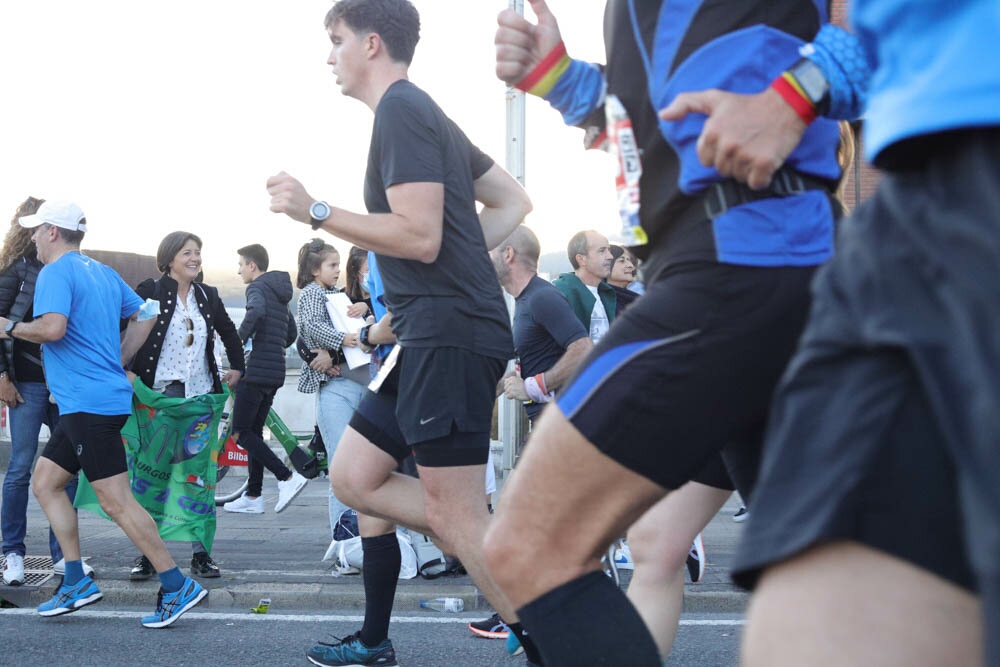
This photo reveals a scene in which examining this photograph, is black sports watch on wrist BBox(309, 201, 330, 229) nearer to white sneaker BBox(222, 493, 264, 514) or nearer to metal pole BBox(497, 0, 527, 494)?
white sneaker BBox(222, 493, 264, 514)

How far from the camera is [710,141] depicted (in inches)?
68.8

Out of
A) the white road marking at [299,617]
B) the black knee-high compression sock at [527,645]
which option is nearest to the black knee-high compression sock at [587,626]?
the black knee-high compression sock at [527,645]

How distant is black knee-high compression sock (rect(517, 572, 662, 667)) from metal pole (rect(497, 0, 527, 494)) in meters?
9.54

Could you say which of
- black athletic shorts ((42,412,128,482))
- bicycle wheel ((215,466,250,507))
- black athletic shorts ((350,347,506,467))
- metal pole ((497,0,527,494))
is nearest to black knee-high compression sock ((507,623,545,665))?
black athletic shorts ((350,347,506,467))

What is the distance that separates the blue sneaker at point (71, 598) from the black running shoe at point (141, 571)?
0.63 meters

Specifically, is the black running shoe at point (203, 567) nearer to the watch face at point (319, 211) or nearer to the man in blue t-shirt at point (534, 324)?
the man in blue t-shirt at point (534, 324)

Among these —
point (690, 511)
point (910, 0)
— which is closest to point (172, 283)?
point (690, 511)

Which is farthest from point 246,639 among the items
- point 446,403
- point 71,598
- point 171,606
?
point 446,403

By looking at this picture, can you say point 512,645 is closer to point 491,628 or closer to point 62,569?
point 491,628

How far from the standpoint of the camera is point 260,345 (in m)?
9.38

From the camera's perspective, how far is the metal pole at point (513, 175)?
11656mm

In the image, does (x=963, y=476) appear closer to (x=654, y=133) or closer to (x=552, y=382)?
(x=654, y=133)

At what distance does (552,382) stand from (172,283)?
8.70 ft

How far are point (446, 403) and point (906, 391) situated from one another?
2.35m
